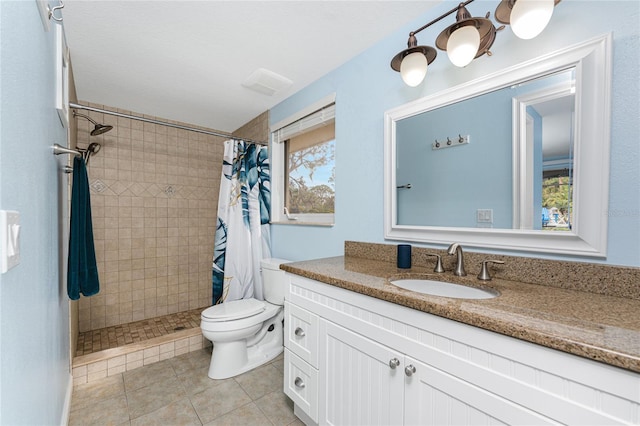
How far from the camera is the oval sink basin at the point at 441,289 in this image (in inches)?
45.5

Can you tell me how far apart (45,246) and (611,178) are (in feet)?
6.53

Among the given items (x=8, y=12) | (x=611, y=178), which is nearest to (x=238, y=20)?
(x=8, y=12)

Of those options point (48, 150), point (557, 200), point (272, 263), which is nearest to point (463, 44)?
point (557, 200)

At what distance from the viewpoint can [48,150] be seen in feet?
3.45

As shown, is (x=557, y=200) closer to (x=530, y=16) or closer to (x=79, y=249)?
(x=530, y=16)

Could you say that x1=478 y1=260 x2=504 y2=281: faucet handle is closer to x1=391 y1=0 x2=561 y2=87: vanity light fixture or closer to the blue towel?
x1=391 y1=0 x2=561 y2=87: vanity light fixture

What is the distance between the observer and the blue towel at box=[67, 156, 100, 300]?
4.39 ft

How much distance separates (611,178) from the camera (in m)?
0.94

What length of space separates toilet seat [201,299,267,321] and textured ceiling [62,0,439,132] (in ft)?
5.70

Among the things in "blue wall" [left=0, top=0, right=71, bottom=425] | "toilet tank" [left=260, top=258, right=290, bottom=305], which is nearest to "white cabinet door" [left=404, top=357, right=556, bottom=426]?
"blue wall" [left=0, top=0, right=71, bottom=425]

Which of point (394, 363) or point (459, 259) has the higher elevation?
point (459, 259)

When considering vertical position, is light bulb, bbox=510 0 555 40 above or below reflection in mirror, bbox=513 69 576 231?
above

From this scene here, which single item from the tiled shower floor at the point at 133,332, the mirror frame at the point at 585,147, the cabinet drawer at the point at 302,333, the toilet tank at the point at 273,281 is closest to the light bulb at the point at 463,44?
the mirror frame at the point at 585,147

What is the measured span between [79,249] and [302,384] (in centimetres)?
131
